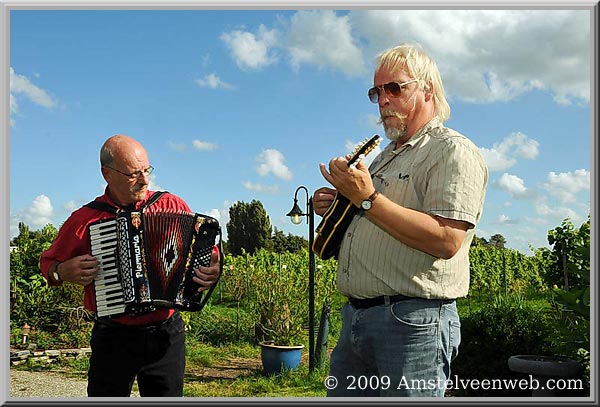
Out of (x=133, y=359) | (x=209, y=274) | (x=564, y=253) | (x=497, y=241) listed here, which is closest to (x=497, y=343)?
(x=564, y=253)

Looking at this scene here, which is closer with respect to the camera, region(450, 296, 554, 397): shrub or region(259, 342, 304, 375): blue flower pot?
region(450, 296, 554, 397): shrub

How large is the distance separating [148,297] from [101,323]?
1.01 ft

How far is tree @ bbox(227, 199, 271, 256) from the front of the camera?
21.3 metres

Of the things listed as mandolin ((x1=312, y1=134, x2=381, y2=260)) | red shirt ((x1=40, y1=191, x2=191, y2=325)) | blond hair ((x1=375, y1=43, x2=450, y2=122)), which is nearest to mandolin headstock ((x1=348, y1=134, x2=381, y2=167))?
mandolin ((x1=312, y1=134, x2=381, y2=260))

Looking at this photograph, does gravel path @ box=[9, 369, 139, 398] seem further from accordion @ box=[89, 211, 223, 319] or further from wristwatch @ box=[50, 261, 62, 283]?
accordion @ box=[89, 211, 223, 319]

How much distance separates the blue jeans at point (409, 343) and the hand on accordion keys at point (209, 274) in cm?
117

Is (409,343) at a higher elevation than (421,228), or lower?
lower

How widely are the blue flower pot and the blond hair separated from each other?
532cm

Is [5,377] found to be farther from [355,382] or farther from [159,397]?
[355,382]

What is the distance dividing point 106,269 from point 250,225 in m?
18.3

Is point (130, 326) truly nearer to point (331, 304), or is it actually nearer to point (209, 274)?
point (209, 274)

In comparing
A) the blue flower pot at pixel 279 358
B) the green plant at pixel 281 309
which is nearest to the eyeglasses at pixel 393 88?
the blue flower pot at pixel 279 358

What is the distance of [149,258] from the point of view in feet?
11.4

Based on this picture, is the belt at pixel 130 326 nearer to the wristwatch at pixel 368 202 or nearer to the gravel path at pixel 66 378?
the wristwatch at pixel 368 202
